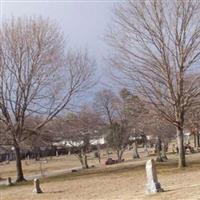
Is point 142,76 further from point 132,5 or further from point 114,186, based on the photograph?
point 114,186

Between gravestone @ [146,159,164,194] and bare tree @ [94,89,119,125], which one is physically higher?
bare tree @ [94,89,119,125]

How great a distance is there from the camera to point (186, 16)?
31125 millimetres

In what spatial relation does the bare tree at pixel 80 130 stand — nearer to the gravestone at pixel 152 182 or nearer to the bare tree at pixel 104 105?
the bare tree at pixel 104 105

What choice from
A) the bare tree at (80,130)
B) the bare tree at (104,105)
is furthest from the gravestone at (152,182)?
the bare tree at (104,105)

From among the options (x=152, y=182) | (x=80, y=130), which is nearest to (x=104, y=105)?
(x=80, y=130)

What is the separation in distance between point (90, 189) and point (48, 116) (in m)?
16.9

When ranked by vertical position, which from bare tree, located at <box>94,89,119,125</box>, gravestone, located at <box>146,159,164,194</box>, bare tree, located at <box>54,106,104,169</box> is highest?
bare tree, located at <box>94,89,119,125</box>

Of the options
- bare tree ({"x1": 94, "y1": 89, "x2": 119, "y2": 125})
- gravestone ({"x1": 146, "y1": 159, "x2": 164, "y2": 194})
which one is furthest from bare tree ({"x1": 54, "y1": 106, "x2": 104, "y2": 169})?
gravestone ({"x1": 146, "y1": 159, "x2": 164, "y2": 194})

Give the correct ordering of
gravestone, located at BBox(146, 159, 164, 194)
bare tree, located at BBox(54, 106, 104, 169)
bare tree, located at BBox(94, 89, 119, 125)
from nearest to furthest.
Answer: gravestone, located at BBox(146, 159, 164, 194) < bare tree, located at BBox(54, 106, 104, 169) < bare tree, located at BBox(94, 89, 119, 125)

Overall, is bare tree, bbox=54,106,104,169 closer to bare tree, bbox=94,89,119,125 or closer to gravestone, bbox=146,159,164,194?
bare tree, bbox=94,89,119,125

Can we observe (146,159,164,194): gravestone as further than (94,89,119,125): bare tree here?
No

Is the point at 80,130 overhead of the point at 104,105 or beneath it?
beneath

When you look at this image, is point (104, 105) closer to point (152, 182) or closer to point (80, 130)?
point (80, 130)

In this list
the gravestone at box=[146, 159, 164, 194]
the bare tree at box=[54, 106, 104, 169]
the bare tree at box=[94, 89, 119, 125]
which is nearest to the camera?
the gravestone at box=[146, 159, 164, 194]
